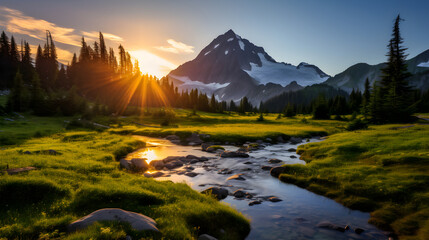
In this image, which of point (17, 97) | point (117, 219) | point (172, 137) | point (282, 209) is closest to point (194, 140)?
point (172, 137)

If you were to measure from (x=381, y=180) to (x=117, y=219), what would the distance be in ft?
57.4

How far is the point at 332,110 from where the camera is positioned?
102m

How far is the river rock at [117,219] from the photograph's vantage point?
318 inches

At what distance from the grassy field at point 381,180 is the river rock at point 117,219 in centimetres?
1212

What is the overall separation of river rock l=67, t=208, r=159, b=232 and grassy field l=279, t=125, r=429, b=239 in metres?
12.1

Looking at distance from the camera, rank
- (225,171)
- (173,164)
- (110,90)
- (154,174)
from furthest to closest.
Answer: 1. (110,90)
2. (173,164)
3. (225,171)
4. (154,174)

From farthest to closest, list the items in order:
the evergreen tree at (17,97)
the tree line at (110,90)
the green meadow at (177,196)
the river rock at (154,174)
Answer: the evergreen tree at (17,97)
the tree line at (110,90)
the river rock at (154,174)
the green meadow at (177,196)

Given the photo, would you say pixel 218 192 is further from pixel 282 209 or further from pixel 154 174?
pixel 154 174

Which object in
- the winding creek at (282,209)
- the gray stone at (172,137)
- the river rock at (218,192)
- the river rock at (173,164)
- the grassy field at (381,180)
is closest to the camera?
the winding creek at (282,209)

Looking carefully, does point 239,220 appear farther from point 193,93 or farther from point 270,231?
point 193,93

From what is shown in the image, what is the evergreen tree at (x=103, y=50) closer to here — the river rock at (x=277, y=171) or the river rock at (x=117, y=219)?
the river rock at (x=277, y=171)

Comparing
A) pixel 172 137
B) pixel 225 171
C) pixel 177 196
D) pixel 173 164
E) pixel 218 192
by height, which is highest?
pixel 177 196

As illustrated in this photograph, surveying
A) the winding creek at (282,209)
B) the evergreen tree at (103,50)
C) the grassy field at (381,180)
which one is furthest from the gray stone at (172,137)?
the evergreen tree at (103,50)

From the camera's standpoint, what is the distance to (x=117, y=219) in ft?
27.6
